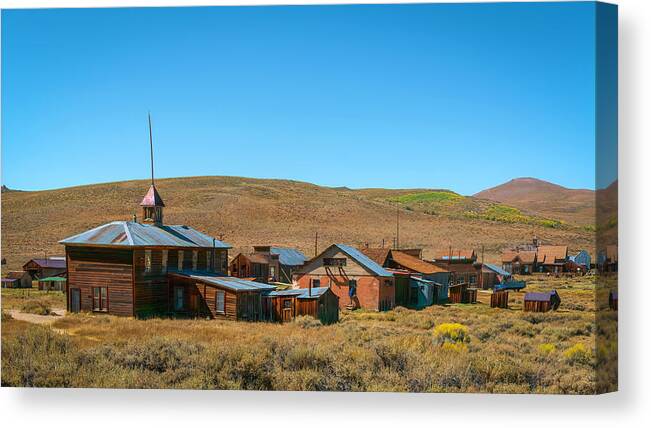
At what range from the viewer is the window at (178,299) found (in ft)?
67.9

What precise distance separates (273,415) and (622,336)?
6.65 meters

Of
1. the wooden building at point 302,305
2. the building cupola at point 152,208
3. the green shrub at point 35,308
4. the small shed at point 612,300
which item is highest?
the building cupola at point 152,208

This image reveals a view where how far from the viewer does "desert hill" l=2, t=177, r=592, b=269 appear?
1920cm

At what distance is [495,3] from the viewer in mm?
13469

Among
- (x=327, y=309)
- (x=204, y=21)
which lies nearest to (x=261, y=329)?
(x=327, y=309)

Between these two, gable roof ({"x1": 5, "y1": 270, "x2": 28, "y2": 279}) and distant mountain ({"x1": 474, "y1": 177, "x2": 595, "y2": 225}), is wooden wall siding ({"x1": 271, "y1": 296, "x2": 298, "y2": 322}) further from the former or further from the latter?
gable roof ({"x1": 5, "y1": 270, "x2": 28, "y2": 279})

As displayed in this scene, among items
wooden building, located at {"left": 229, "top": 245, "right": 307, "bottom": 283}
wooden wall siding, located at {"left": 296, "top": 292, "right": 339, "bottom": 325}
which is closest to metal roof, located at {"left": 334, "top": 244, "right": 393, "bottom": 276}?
wooden wall siding, located at {"left": 296, "top": 292, "right": 339, "bottom": 325}

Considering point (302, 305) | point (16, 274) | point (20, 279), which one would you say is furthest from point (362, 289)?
point (20, 279)

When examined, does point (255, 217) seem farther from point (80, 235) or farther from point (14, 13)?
point (14, 13)

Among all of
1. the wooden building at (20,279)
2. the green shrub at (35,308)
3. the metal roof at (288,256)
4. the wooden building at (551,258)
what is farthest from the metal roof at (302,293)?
the wooden building at (551,258)

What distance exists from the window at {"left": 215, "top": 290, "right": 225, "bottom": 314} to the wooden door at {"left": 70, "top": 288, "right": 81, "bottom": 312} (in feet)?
13.1

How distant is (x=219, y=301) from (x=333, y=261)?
5.78 meters

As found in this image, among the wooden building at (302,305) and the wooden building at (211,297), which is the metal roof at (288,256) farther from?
the wooden building at (211,297)

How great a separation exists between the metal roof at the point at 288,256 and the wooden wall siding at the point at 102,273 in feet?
45.7
